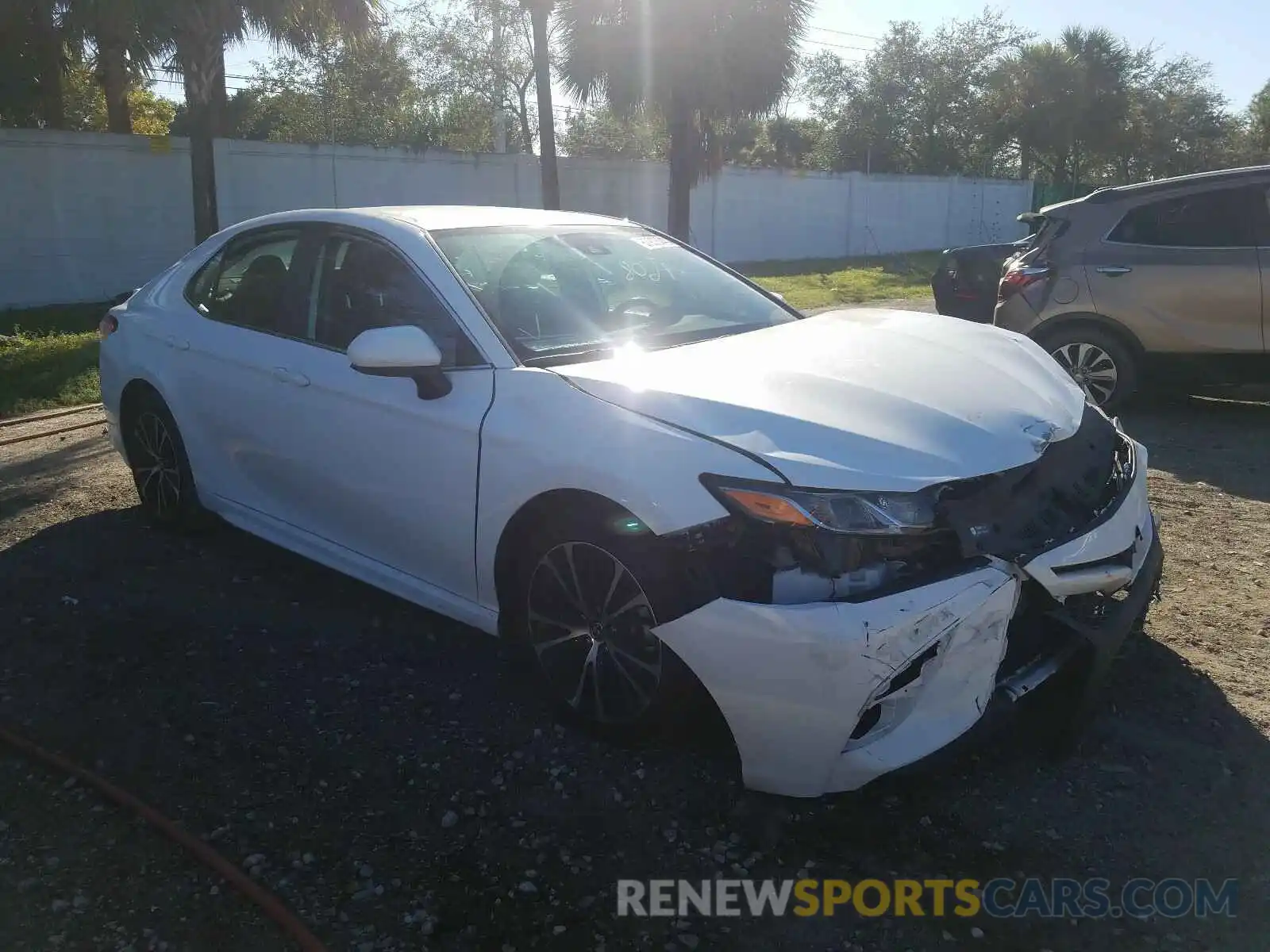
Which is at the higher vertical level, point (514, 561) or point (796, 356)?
point (796, 356)

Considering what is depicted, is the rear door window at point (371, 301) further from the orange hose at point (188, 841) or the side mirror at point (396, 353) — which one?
the orange hose at point (188, 841)

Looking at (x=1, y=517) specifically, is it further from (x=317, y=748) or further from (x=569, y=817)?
(x=569, y=817)

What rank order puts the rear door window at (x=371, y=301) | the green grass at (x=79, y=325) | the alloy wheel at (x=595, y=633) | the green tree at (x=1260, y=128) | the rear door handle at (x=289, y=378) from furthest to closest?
the green tree at (x=1260, y=128), the green grass at (x=79, y=325), the rear door handle at (x=289, y=378), the rear door window at (x=371, y=301), the alloy wheel at (x=595, y=633)

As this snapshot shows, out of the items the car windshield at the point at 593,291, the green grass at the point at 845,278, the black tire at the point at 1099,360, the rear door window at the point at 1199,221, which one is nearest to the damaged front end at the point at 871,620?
the car windshield at the point at 593,291

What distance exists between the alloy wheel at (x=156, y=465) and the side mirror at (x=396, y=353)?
1.98 metres

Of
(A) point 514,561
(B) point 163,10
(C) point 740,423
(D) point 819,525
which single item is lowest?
(A) point 514,561

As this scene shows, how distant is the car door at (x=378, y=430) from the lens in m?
3.49

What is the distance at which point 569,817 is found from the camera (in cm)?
292

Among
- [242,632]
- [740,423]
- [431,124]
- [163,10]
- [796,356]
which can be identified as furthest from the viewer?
[431,124]

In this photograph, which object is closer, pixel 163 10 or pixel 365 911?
pixel 365 911

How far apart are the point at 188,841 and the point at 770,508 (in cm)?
172

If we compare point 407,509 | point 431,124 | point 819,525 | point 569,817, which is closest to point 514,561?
point 407,509

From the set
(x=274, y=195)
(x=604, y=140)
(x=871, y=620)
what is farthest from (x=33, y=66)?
(x=604, y=140)

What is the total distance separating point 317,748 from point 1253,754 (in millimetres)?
2762
